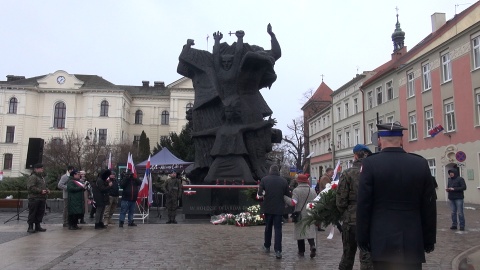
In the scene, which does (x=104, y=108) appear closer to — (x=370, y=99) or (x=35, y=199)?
(x=370, y=99)

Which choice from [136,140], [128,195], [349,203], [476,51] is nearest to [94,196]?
[128,195]

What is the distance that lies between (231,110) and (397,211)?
13.0 m

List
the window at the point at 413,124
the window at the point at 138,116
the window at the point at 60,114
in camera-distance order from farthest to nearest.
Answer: the window at the point at 138,116 → the window at the point at 60,114 → the window at the point at 413,124

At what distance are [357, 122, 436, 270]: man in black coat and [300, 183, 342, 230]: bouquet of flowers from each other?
249 cm

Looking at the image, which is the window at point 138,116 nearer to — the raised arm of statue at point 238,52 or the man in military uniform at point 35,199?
the raised arm of statue at point 238,52

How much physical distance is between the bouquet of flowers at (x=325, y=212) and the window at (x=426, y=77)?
105 feet

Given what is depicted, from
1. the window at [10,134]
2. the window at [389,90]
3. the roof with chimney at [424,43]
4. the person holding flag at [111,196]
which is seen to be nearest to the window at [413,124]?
the window at [389,90]

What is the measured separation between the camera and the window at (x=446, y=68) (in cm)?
3238

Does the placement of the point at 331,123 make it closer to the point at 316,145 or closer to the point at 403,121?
the point at 316,145

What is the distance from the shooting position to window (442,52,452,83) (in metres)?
32.4

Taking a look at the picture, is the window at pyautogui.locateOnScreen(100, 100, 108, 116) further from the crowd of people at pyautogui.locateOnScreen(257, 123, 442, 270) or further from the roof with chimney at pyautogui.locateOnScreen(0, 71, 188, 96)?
the crowd of people at pyautogui.locateOnScreen(257, 123, 442, 270)

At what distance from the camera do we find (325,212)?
6535 millimetres

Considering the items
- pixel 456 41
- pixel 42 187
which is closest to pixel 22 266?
pixel 42 187

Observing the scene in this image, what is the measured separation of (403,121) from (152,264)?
3714cm
